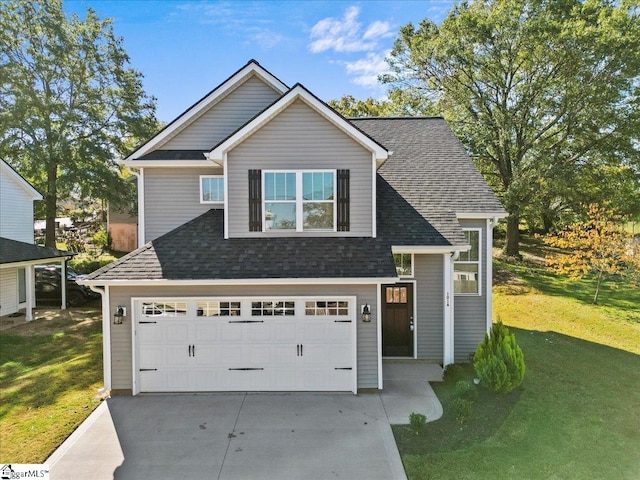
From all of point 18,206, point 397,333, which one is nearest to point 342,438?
point 397,333

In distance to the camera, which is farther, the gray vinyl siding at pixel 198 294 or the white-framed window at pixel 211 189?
the white-framed window at pixel 211 189

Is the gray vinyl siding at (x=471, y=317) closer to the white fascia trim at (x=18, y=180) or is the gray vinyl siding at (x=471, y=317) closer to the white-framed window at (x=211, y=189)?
the white-framed window at (x=211, y=189)

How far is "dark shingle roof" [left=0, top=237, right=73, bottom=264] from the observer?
14652mm

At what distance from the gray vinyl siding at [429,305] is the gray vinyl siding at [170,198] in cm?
663

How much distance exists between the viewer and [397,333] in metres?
10.6

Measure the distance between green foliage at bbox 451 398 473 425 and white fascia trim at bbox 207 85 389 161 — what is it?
596 centimetres

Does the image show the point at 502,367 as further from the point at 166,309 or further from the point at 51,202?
the point at 51,202

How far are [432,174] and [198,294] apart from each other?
8.37 metres

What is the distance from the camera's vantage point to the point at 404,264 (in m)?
10.3

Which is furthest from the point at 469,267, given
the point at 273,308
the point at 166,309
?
the point at 166,309

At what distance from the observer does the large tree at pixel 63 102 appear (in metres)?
20.4

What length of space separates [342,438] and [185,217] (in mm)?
7622

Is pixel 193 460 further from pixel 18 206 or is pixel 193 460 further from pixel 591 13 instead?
pixel 591 13

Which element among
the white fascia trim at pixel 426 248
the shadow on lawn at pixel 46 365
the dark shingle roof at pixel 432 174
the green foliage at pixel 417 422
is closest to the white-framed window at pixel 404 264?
the white fascia trim at pixel 426 248
